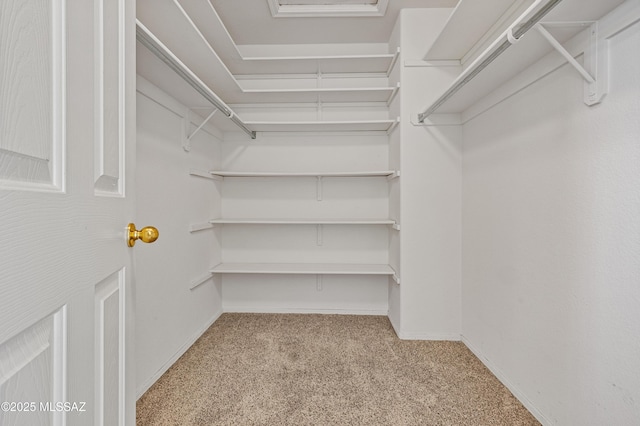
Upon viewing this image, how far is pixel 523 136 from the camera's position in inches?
61.4

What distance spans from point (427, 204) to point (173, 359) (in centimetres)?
208

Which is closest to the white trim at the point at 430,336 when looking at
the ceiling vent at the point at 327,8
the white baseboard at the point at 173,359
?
the white baseboard at the point at 173,359

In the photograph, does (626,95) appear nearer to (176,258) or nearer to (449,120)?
(449,120)

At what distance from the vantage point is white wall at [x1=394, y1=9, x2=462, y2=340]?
2254 millimetres

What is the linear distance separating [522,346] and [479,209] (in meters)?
0.85

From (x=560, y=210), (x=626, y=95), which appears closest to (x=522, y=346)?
(x=560, y=210)

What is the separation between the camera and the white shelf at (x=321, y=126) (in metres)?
2.50

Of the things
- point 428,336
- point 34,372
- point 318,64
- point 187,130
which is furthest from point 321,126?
point 34,372

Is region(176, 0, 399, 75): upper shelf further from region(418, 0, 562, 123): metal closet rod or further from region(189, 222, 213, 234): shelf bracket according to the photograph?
region(189, 222, 213, 234): shelf bracket

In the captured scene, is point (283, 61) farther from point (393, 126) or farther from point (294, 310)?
point (294, 310)

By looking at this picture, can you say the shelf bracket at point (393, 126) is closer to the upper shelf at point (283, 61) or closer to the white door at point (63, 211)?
the upper shelf at point (283, 61)

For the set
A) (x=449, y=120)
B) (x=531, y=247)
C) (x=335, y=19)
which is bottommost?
(x=531, y=247)

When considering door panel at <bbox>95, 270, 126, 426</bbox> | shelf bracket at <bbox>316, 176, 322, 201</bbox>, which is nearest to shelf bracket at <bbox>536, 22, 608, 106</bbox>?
door panel at <bbox>95, 270, 126, 426</bbox>

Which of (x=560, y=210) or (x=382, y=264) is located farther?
(x=382, y=264)
